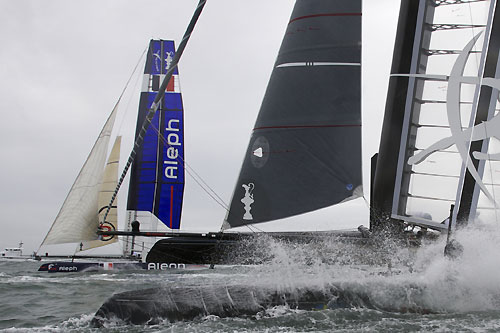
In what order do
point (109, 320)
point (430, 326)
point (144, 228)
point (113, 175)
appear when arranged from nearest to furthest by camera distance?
point (430, 326) < point (109, 320) < point (144, 228) < point (113, 175)

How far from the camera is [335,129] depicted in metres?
8.56

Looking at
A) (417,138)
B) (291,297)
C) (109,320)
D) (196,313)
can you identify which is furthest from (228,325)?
(417,138)

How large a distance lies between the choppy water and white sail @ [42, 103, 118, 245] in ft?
21.5

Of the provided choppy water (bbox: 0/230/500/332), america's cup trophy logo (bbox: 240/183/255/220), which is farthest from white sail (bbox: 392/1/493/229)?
america's cup trophy logo (bbox: 240/183/255/220)

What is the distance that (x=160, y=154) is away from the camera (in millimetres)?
22391

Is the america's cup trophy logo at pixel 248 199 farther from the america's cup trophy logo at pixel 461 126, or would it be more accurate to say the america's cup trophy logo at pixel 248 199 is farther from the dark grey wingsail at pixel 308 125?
the america's cup trophy logo at pixel 461 126

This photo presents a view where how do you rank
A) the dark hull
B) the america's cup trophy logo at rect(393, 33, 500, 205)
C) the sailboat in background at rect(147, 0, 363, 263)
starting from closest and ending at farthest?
the america's cup trophy logo at rect(393, 33, 500, 205) → the dark hull → the sailboat in background at rect(147, 0, 363, 263)

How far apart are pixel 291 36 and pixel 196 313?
5.21m

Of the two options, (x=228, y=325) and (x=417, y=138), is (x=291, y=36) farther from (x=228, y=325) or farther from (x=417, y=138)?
(x=228, y=325)

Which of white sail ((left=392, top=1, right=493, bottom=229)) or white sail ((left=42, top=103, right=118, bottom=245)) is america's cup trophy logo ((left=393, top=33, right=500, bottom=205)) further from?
white sail ((left=42, top=103, right=118, bottom=245))

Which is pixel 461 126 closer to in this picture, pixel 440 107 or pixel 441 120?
pixel 441 120

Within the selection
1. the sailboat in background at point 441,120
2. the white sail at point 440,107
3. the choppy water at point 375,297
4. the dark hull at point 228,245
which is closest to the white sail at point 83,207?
the dark hull at point 228,245

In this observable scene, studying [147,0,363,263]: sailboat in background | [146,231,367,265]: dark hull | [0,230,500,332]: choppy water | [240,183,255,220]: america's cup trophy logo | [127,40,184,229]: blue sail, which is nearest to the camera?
[0,230,500,332]: choppy water

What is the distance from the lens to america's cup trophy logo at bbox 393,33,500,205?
24.1ft
